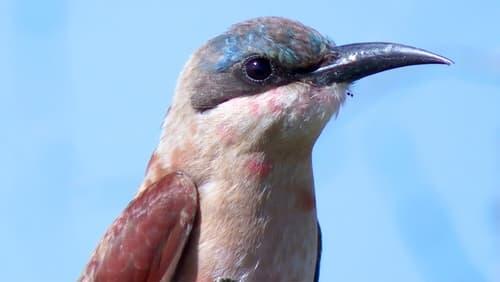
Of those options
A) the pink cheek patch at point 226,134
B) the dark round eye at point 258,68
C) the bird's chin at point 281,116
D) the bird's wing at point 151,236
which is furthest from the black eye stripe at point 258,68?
the bird's wing at point 151,236

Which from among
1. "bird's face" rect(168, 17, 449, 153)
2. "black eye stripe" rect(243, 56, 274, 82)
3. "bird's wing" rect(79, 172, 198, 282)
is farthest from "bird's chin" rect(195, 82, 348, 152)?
"bird's wing" rect(79, 172, 198, 282)

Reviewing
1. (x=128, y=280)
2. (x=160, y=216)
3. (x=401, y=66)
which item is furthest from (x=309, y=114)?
(x=128, y=280)

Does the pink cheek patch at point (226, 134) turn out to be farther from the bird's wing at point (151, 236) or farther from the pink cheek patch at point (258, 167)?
the bird's wing at point (151, 236)

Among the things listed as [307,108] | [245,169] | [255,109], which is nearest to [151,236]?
[245,169]

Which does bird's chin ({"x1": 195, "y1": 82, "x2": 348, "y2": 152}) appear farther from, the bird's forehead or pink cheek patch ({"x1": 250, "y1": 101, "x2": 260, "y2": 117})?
the bird's forehead

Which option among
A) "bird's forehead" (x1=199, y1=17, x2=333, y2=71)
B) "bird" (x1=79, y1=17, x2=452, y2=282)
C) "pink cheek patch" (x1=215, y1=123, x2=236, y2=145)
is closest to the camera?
"bird" (x1=79, y1=17, x2=452, y2=282)

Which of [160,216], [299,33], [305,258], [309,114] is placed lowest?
[305,258]

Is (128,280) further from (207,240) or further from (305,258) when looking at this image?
(305,258)
